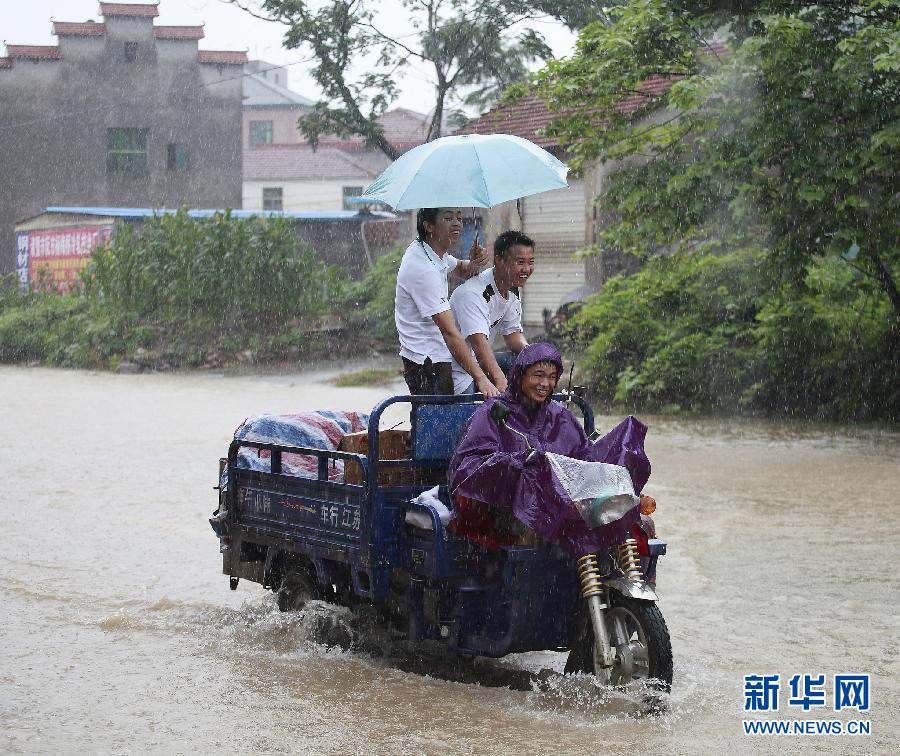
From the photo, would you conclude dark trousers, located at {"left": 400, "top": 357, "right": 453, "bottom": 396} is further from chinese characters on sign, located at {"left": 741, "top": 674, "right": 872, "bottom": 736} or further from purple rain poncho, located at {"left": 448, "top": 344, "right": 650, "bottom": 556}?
chinese characters on sign, located at {"left": 741, "top": 674, "right": 872, "bottom": 736}

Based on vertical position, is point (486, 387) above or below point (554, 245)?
below

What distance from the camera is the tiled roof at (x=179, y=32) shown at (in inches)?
1748

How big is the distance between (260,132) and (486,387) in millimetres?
69614

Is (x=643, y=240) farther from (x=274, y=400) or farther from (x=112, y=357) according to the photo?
(x=112, y=357)

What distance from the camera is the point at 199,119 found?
149ft

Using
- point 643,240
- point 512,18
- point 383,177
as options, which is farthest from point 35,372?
point 383,177

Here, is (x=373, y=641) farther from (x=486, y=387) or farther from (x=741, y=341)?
(x=741, y=341)

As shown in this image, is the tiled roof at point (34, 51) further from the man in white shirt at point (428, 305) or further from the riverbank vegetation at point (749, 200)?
the man in white shirt at point (428, 305)

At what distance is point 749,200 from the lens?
15.4 m

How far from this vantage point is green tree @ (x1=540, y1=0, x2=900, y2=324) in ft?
47.8

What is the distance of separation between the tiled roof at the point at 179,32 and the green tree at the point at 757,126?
29.1 metres

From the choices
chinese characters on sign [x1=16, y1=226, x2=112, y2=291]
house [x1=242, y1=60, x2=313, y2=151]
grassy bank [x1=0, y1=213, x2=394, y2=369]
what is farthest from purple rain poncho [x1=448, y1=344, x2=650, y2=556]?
house [x1=242, y1=60, x2=313, y2=151]

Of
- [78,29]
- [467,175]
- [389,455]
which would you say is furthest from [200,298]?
[389,455]

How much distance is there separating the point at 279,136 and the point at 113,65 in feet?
98.4
